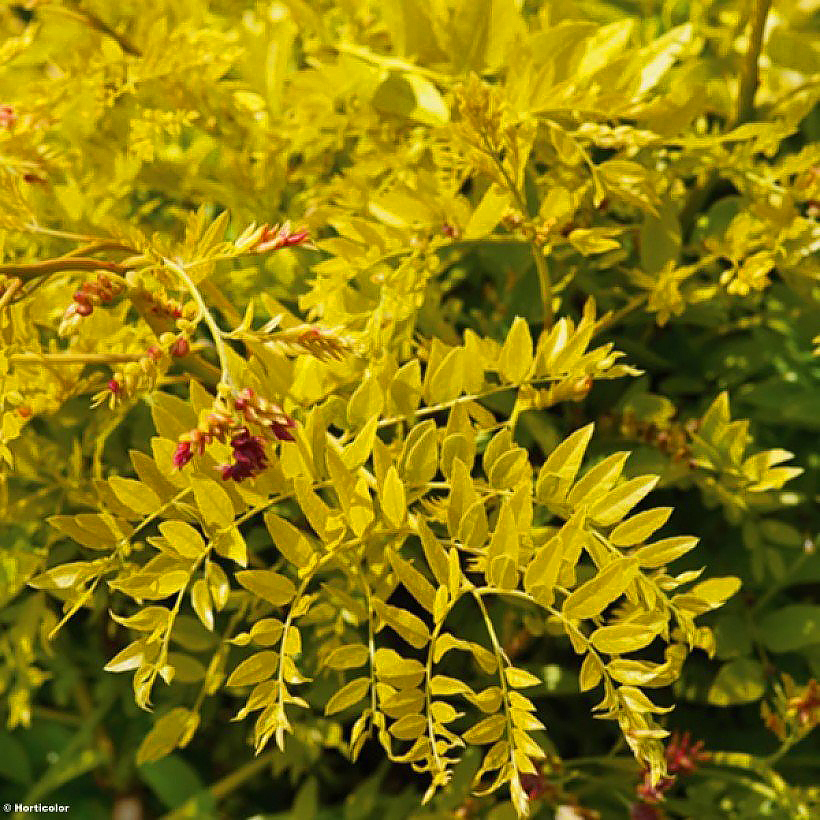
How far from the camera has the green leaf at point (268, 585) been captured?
1.90 ft

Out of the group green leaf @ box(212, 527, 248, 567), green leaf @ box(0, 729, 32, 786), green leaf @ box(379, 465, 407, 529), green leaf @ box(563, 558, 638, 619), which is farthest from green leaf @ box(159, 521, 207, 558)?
green leaf @ box(0, 729, 32, 786)

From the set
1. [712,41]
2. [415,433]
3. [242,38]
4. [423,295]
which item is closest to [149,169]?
[242,38]

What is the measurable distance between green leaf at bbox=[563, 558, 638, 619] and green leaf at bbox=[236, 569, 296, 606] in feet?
0.55

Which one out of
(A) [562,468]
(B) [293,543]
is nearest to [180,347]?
(B) [293,543]

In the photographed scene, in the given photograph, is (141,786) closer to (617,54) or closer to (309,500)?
(309,500)

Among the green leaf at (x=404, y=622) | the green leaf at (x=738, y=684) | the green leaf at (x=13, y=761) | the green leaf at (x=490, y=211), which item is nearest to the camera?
the green leaf at (x=404, y=622)

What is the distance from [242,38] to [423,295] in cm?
36

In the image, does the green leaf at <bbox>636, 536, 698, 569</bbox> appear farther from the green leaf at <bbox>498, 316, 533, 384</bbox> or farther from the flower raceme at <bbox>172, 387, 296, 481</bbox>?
the flower raceme at <bbox>172, 387, 296, 481</bbox>

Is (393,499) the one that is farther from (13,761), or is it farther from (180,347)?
(13,761)

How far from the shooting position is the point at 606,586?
57cm

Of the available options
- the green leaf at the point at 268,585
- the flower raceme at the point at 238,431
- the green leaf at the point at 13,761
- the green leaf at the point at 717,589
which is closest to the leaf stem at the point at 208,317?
the flower raceme at the point at 238,431

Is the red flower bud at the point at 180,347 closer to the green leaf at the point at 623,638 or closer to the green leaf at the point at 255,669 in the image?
the green leaf at the point at 255,669

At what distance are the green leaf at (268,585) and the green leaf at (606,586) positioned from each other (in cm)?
17

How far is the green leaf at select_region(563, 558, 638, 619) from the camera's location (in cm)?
56
